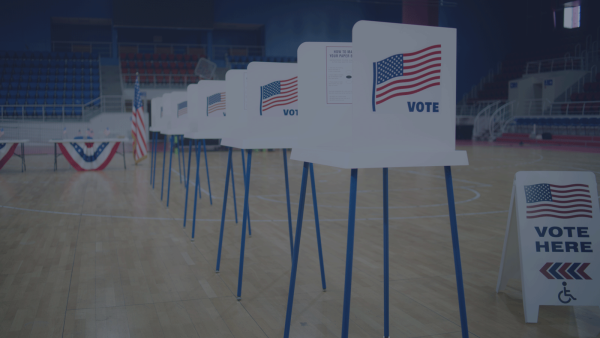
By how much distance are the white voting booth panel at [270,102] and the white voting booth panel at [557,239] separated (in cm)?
128

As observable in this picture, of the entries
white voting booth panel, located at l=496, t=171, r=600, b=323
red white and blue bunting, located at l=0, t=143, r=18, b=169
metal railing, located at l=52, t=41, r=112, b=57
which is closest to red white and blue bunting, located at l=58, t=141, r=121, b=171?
red white and blue bunting, located at l=0, t=143, r=18, b=169

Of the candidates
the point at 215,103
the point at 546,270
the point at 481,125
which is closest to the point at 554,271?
the point at 546,270

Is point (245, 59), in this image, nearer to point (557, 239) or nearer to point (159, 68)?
point (159, 68)

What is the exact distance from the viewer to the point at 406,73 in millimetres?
1638

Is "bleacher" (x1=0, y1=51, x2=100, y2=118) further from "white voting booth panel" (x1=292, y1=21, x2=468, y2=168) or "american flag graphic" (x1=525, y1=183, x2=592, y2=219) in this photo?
"white voting booth panel" (x1=292, y1=21, x2=468, y2=168)

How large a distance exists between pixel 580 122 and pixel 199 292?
55.3 ft

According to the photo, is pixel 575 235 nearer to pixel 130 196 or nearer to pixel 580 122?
pixel 130 196

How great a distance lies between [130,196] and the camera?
21.8 ft

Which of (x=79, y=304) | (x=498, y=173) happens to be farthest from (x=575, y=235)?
(x=498, y=173)

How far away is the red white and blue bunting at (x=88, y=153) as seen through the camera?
991 centimetres

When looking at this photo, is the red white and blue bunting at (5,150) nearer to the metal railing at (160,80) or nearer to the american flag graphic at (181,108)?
the american flag graphic at (181,108)

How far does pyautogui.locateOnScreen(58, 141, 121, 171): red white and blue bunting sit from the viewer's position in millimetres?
9906

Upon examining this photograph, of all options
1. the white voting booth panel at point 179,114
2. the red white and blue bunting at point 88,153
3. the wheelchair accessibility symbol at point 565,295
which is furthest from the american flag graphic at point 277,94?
the red white and blue bunting at point 88,153

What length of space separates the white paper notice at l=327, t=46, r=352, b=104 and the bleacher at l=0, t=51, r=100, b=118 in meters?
15.6
